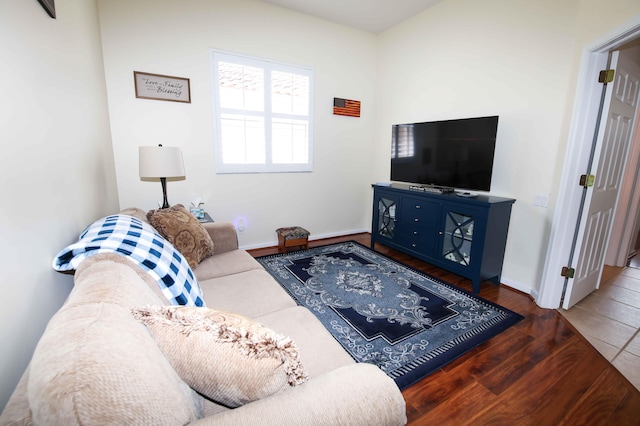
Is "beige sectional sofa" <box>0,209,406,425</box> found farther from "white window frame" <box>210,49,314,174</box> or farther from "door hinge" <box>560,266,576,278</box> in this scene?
"white window frame" <box>210,49,314,174</box>

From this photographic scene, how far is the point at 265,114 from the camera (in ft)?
11.3

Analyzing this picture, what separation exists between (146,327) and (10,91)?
33.4 inches

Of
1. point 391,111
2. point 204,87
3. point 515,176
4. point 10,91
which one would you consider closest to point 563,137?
point 515,176

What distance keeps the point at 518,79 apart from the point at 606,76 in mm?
643

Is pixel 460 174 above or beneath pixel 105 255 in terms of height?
above

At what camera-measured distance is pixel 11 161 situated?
832mm

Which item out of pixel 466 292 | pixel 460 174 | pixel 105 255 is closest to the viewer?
pixel 105 255


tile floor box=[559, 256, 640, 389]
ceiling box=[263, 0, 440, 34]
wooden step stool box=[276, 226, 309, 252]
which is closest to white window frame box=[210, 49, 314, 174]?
ceiling box=[263, 0, 440, 34]

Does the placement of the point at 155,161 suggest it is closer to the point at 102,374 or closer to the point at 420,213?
the point at 102,374

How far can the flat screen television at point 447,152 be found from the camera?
263 centimetres

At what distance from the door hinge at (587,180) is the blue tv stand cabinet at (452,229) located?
521mm

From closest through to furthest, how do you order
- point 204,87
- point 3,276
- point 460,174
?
1. point 3,276
2. point 460,174
3. point 204,87

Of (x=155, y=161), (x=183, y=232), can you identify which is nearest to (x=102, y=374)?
(x=183, y=232)

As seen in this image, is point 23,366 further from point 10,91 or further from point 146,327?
point 10,91
